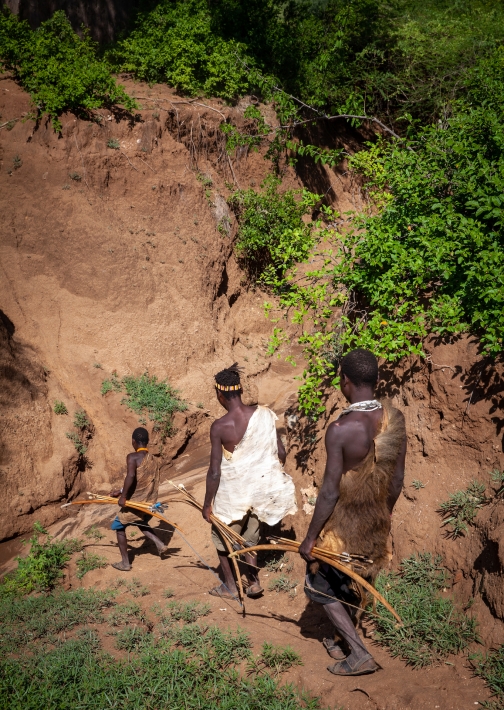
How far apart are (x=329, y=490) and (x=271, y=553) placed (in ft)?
8.06

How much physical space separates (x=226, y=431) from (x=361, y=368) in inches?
61.3

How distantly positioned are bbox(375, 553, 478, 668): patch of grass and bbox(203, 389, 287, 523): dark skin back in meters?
1.49

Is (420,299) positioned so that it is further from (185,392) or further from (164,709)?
(185,392)

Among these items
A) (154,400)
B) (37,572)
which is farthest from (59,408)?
(37,572)

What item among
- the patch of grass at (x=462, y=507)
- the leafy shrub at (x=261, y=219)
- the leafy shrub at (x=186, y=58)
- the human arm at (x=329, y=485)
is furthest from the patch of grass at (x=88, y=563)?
the leafy shrub at (x=186, y=58)

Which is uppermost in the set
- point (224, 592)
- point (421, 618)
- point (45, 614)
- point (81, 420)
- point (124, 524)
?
point (421, 618)

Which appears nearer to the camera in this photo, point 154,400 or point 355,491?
point 355,491

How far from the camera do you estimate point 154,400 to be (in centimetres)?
901

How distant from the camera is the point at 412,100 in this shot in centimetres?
1352

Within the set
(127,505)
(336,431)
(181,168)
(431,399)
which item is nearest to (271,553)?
(127,505)

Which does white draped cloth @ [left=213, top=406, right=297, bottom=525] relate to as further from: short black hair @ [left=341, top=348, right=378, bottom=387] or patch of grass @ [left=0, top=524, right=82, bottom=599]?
patch of grass @ [left=0, top=524, right=82, bottom=599]

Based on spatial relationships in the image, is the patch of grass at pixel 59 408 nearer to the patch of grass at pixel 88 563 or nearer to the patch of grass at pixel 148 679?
the patch of grass at pixel 88 563

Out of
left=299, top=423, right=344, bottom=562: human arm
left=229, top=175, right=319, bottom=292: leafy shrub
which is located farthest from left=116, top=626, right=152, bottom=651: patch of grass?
left=229, top=175, right=319, bottom=292: leafy shrub

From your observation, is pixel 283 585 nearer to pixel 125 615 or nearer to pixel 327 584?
pixel 125 615
